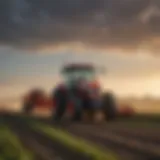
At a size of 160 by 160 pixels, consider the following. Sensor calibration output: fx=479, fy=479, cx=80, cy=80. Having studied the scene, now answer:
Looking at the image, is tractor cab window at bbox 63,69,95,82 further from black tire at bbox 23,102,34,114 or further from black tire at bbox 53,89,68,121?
black tire at bbox 23,102,34,114

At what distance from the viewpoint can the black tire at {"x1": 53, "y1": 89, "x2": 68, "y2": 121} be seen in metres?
2.24

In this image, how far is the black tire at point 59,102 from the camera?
2.24 m

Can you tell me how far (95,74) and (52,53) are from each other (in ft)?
0.74

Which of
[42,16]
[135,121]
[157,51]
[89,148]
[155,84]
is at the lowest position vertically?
[89,148]

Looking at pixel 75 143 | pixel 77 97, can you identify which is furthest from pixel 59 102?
pixel 75 143

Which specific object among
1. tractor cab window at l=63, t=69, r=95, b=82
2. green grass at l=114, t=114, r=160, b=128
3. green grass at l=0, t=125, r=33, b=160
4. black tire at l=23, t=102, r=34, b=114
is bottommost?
green grass at l=0, t=125, r=33, b=160

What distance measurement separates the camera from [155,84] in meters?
2.24

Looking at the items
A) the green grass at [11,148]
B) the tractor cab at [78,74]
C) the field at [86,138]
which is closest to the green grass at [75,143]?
the field at [86,138]

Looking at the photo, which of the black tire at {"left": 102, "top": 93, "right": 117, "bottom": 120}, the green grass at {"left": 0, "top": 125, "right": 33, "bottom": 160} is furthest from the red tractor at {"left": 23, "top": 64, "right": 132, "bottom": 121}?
the green grass at {"left": 0, "top": 125, "right": 33, "bottom": 160}

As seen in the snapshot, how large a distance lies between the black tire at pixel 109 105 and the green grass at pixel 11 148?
1.32ft

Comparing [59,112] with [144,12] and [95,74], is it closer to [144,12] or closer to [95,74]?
[95,74]

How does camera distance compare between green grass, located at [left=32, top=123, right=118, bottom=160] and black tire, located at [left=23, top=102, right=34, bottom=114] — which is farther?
black tire, located at [left=23, top=102, right=34, bottom=114]

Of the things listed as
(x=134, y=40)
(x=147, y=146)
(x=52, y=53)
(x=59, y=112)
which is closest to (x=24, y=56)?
(x=52, y=53)

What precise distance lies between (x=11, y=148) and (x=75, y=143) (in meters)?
0.30
